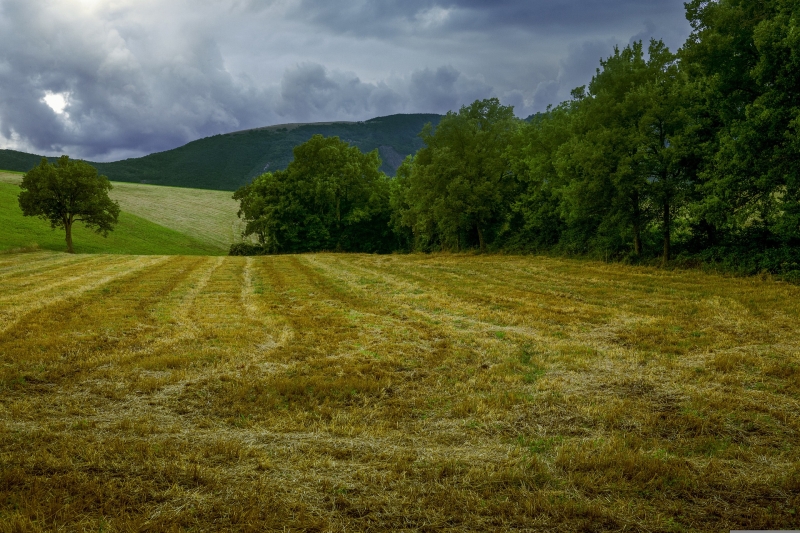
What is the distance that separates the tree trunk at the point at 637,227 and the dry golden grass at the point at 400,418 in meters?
13.3

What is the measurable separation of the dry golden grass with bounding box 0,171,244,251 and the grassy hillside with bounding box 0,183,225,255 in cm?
384

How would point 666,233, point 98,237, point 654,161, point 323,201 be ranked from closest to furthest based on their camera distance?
point 654,161 < point 666,233 < point 323,201 < point 98,237

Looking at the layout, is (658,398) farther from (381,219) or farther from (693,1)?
(381,219)

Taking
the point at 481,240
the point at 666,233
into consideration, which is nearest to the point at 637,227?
the point at 666,233

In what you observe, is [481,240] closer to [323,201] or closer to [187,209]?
[323,201]

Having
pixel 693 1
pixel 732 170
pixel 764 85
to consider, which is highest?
pixel 693 1

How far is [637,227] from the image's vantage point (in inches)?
1176

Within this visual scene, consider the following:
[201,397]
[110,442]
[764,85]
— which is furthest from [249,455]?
[764,85]

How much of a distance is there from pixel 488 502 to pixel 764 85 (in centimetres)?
2557

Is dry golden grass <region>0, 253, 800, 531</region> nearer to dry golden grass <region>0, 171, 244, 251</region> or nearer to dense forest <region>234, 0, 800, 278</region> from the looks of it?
dense forest <region>234, 0, 800, 278</region>

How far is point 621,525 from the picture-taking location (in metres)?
4.58

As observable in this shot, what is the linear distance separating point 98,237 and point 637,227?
216 feet

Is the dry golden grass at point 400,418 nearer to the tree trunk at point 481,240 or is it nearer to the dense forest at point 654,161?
the dense forest at point 654,161

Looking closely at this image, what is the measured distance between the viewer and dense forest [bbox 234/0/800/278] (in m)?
20.8
